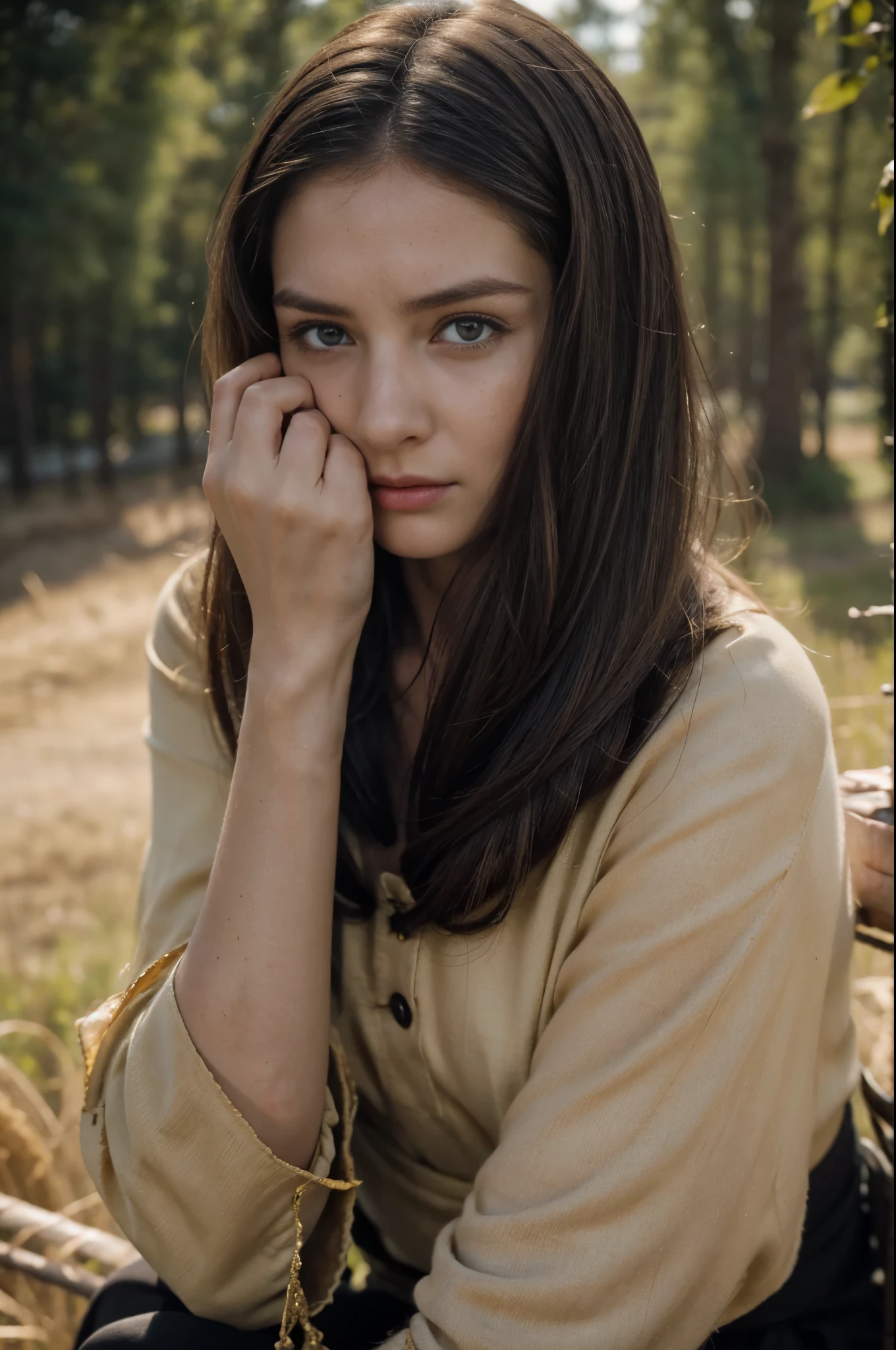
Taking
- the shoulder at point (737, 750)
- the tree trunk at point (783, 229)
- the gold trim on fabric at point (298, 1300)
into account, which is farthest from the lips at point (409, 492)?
the tree trunk at point (783, 229)

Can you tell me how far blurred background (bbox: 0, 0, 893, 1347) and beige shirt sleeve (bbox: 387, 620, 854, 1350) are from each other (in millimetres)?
781

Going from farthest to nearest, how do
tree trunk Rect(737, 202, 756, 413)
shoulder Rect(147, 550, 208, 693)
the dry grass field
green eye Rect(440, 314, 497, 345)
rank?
tree trunk Rect(737, 202, 756, 413)
the dry grass field
shoulder Rect(147, 550, 208, 693)
green eye Rect(440, 314, 497, 345)

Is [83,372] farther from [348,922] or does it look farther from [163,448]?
[348,922]

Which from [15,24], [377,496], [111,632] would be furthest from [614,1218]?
[15,24]

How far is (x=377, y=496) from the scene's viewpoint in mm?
1823

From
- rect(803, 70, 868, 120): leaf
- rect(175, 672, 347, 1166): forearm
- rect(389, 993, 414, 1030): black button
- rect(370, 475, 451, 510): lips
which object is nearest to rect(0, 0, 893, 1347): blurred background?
rect(803, 70, 868, 120): leaf

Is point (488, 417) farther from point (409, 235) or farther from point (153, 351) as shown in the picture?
point (153, 351)

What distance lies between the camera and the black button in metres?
1.86

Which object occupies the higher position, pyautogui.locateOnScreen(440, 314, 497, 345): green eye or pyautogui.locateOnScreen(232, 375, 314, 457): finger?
pyautogui.locateOnScreen(440, 314, 497, 345): green eye

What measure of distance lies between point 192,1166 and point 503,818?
64 cm

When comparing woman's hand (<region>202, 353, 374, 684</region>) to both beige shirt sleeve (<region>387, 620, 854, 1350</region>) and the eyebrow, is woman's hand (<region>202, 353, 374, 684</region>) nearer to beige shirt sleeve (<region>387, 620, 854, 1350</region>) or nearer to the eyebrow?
the eyebrow

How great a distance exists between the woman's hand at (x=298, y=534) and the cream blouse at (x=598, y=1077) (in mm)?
424

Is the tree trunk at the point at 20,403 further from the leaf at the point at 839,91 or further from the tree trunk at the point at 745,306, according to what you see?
the leaf at the point at 839,91

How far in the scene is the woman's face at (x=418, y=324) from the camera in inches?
64.6
